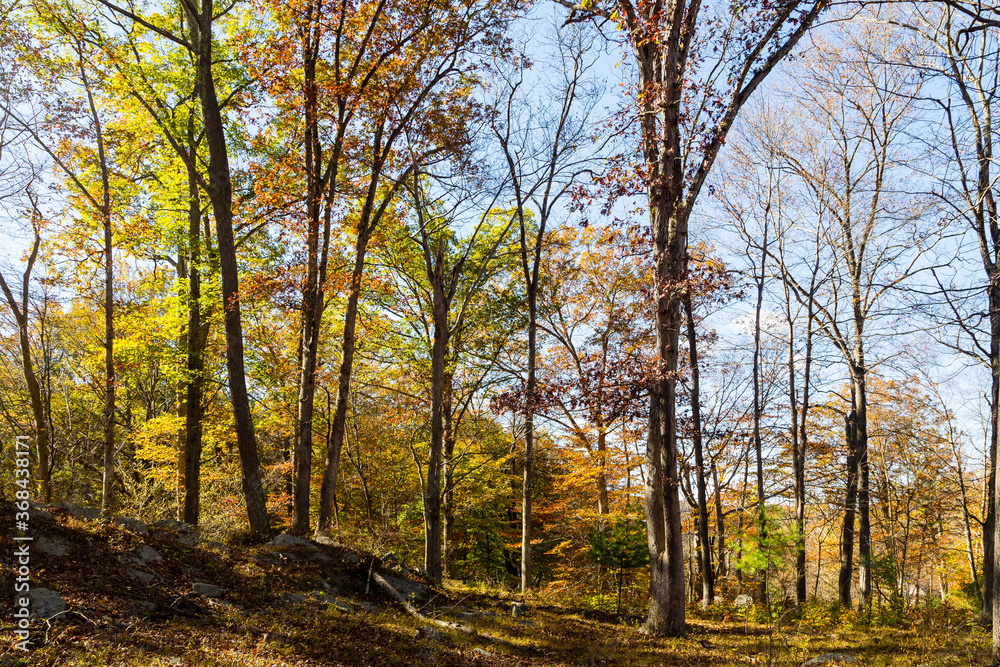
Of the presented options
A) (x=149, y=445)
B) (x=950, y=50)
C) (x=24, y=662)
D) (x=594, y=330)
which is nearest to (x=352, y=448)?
(x=149, y=445)

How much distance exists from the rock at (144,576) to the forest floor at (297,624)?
23mm

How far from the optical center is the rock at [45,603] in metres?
4.36

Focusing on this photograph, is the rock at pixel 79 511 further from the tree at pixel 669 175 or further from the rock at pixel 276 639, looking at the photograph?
the tree at pixel 669 175

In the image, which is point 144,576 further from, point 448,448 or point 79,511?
point 448,448

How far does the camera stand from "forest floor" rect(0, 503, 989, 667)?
4520mm

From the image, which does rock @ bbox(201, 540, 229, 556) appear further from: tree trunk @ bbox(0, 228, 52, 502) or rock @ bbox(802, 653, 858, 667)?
rock @ bbox(802, 653, 858, 667)

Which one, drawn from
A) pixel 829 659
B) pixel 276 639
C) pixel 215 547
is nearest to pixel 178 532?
pixel 215 547

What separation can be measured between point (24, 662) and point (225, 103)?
11770mm

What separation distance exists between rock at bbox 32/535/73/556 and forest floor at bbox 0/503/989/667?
2 centimetres

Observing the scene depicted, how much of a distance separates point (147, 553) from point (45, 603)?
6.41ft

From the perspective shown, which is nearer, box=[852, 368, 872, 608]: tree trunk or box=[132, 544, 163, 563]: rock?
box=[132, 544, 163, 563]: rock

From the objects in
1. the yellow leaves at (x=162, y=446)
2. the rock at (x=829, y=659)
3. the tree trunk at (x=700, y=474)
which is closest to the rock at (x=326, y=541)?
the yellow leaves at (x=162, y=446)

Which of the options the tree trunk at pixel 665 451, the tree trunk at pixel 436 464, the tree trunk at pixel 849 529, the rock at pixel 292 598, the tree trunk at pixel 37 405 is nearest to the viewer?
the rock at pixel 292 598

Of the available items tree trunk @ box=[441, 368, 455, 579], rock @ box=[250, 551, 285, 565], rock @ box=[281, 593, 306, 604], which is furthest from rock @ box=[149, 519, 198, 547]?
tree trunk @ box=[441, 368, 455, 579]
